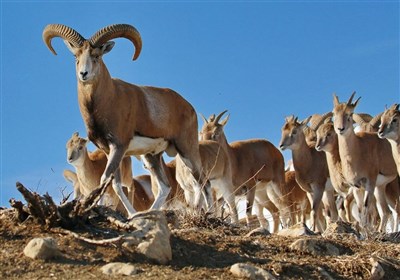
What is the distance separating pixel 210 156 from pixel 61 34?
6.87 meters

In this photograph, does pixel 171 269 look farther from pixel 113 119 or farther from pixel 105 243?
pixel 113 119

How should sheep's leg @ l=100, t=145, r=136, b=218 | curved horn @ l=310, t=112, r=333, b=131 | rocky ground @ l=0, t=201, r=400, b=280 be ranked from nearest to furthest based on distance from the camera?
rocky ground @ l=0, t=201, r=400, b=280, sheep's leg @ l=100, t=145, r=136, b=218, curved horn @ l=310, t=112, r=333, b=131

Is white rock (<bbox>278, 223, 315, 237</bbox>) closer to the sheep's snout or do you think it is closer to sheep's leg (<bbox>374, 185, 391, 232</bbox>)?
the sheep's snout

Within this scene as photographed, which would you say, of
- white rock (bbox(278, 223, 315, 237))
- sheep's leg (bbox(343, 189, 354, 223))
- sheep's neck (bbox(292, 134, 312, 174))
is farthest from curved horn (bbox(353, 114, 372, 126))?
white rock (bbox(278, 223, 315, 237))

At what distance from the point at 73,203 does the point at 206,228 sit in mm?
2157

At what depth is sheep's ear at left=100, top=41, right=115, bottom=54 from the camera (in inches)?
478

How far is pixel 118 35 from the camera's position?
1284 cm

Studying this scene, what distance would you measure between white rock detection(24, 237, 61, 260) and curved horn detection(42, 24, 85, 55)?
5.57 m

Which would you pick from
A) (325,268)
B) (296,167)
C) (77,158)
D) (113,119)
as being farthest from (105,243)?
(296,167)

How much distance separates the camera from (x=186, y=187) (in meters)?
17.7

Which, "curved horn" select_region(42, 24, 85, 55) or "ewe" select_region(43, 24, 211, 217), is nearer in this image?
"ewe" select_region(43, 24, 211, 217)

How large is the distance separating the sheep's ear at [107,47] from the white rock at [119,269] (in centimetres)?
581

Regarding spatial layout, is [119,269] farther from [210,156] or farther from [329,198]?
[329,198]

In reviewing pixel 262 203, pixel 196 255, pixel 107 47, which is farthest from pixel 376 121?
pixel 196 255
